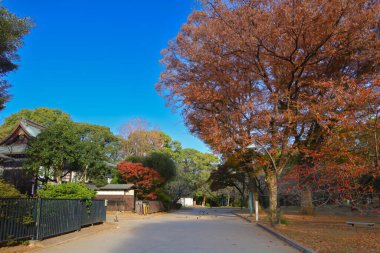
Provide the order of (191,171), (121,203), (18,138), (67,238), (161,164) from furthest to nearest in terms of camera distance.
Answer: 1. (191,171)
2. (161,164)
3. (121,203)
4. (18,138)
5. (67,238)

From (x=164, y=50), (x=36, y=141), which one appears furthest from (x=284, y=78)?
(x=36, y=141)

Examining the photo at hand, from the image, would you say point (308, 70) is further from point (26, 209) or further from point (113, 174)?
point (113, 174)

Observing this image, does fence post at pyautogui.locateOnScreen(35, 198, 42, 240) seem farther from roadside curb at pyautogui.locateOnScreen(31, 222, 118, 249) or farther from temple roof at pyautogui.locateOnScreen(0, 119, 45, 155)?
temple roof at pyautogui.locateOnScreen(0, 119, 45, 155)

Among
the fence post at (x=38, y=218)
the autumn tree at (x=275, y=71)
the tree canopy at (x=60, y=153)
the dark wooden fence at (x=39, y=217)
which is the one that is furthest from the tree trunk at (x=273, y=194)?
the tree canopy at (x=60, y=153)

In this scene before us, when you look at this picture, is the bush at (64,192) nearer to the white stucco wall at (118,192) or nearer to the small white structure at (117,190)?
the small white structure at (117,190)

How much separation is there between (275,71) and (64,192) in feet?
45.1


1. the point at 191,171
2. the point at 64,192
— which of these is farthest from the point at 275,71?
the point at 191,171

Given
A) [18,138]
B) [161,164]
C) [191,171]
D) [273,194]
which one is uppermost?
[18,138]

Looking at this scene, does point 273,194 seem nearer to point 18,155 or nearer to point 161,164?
point 18,155

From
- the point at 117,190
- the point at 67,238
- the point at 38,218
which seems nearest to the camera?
the point at 38,218

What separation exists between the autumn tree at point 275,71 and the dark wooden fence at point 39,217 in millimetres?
9023

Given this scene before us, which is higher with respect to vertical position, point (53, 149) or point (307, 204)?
point (53, 149)

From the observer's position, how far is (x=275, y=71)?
21.0 m

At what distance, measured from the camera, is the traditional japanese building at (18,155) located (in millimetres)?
29502
